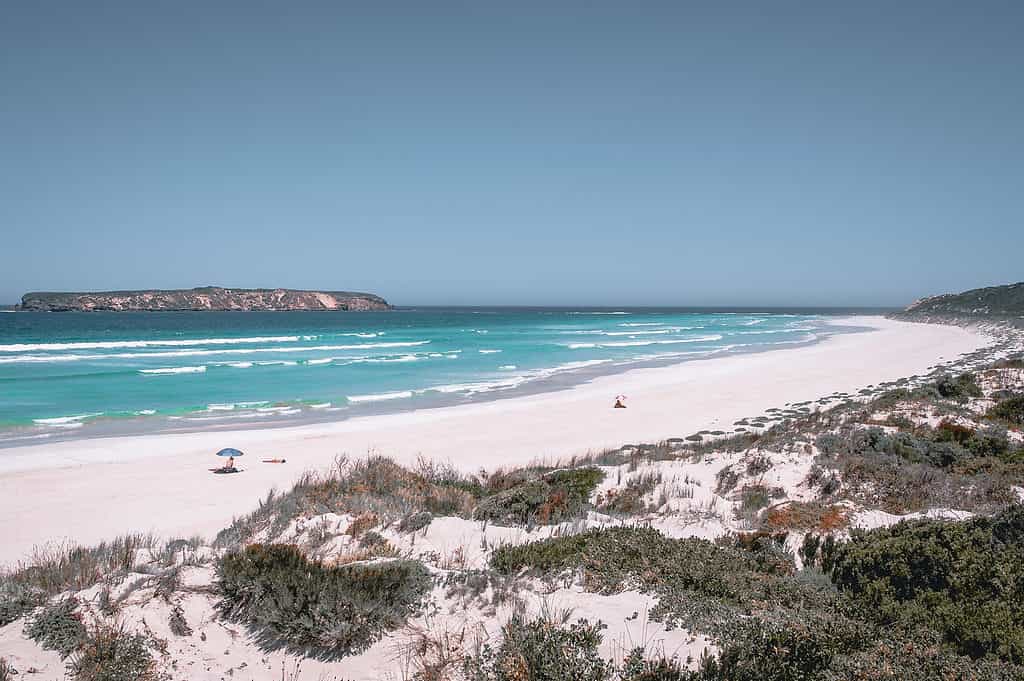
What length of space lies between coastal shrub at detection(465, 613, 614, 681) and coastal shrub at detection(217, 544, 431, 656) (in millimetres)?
906

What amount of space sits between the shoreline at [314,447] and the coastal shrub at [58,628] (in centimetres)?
427

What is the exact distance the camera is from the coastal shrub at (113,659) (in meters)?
4.21

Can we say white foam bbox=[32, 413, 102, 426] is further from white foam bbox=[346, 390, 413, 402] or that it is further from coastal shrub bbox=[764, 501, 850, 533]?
coastal shrub bbox=[764, 501, 850, 533]

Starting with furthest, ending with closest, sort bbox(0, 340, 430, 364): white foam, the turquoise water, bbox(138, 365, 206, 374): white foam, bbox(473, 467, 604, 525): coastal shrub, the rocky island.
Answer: the rocky island → bbox(0, 340, 430, 364): white foam → bbox(138, 365, 206, 374): white foam → the turquoise water → bbox(473, 467, 604, 525): coastal shrub

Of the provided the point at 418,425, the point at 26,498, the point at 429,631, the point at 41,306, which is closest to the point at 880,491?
the point at 429,631

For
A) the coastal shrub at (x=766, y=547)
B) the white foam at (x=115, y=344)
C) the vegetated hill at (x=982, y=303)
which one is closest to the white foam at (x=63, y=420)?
the coastal shrub at (x=766, y=547)

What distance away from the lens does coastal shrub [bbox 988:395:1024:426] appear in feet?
40.3

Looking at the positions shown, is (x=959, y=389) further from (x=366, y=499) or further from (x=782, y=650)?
(x=366, y=499)

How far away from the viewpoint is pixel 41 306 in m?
132

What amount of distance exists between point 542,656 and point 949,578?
3554 millimetres

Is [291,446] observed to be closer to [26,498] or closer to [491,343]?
[26,498]

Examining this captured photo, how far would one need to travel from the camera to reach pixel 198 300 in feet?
486

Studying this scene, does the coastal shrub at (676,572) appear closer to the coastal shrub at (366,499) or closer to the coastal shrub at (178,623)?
the coastal shrub at (366,499)

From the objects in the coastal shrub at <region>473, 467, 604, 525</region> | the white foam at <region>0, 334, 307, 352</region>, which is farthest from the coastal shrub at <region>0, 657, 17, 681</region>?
the white foam at <region>0, 334, 307, 352</region>
